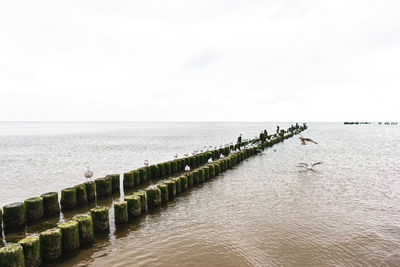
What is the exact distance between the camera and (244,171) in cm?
1805

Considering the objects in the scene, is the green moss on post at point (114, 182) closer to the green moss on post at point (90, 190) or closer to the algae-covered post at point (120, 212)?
the green moss on post at point (90, 190)

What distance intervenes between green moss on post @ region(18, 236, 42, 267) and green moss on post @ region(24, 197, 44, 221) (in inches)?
129

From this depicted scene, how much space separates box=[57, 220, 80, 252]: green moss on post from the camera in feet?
21.0

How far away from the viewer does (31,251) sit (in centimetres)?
565

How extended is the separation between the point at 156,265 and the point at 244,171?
12.8m

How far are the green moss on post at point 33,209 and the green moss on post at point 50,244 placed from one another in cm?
308

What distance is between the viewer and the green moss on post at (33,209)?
335 inches

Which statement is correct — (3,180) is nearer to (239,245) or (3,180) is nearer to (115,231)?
(115,231)

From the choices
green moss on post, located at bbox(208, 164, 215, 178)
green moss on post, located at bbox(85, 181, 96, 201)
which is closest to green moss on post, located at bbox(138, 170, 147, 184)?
green moss on post, located at bbox(85, 181, 96, 201)

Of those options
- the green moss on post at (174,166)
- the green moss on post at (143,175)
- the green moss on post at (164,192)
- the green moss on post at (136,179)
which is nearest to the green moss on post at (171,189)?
the green moss on post at (164,192)

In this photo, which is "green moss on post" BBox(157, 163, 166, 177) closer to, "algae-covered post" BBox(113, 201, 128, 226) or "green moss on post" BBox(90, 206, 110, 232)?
"algae-covered post" BBox(113, 201, 128, 226)

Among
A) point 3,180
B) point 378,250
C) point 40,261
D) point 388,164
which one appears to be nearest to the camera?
point 40,261

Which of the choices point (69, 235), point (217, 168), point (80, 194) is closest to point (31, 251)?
point (69, 235)

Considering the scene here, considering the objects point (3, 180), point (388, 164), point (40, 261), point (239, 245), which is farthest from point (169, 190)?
point (388, 164)
